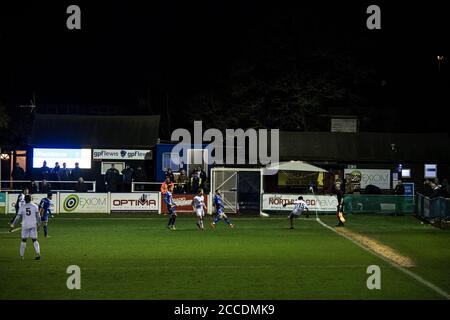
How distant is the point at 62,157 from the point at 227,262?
29.7 meters

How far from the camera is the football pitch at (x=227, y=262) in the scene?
1480cm

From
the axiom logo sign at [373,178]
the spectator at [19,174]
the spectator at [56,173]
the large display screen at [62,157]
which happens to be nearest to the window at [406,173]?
the axiom logo sign at [373,178]

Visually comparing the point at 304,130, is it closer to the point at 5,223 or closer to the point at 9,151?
the point at 9,151

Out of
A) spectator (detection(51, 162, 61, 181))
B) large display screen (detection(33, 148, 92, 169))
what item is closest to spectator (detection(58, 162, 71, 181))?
spectator (detection(51, 162, 61, 181))

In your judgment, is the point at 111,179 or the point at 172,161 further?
the point at 172,161

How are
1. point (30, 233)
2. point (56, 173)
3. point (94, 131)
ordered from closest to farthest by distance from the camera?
point (30, 233) → point (56, 173) → point (94, 131)

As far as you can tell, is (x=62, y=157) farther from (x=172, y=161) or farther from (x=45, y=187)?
(x=45, y=187)

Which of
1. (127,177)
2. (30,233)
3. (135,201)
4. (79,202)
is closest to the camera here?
(30,233)

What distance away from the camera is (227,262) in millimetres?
19578

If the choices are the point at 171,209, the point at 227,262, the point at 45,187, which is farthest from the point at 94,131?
the point at 227,262

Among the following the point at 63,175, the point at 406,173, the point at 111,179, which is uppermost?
the point at 406,173

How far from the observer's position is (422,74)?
2467 inches

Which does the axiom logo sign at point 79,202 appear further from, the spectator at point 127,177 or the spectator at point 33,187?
the spectator at point 127,177
